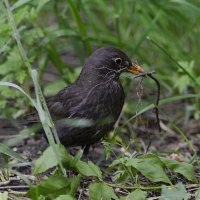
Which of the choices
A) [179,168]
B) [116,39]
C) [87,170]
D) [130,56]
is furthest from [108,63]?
[87,170]

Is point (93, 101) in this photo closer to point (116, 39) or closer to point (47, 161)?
point (47, 161)

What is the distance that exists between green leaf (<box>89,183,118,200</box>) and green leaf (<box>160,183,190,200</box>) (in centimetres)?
30

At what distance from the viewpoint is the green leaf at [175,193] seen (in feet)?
12.9

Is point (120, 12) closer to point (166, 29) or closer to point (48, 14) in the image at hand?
point (166, 29)

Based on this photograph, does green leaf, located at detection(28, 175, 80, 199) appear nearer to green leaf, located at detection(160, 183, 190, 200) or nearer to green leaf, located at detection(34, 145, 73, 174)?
green leaf, located at detection(34, 145, 73, 174)

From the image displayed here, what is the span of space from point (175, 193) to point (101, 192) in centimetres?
45

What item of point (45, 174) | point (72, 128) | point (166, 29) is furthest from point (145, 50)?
point (45, 174)

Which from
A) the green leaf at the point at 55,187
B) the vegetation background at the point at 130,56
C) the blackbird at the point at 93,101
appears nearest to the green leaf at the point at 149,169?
the green leaf at the point at 55,187

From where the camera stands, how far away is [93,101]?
502 cm

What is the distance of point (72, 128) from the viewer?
5059 millimetres

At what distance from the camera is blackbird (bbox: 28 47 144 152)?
16.4 feet

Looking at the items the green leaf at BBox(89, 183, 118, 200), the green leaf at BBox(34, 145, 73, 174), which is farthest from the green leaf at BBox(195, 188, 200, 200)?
the green leaf at BBox(34, 145, 73, 174)

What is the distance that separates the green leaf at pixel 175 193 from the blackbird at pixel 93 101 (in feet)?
3.63

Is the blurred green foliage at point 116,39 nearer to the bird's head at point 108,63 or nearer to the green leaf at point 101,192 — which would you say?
the bird's head at point 108,63
